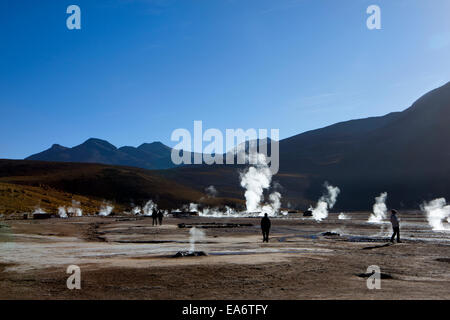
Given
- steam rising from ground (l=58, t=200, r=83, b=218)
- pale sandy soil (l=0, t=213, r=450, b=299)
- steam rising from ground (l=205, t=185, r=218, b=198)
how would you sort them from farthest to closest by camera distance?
steam rising from ground (l=205, t=185, r=218, b=198)
steam rising from ground (l=58, t=200, r=83, b=218)
pale sandy soil (l=0, t=213, r=450, b=299)

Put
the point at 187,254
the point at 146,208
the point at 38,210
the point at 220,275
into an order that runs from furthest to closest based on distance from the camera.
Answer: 1. the point at 146,208
2. the point at 38,210
3. the point at 187,254
4. the point at 220,275

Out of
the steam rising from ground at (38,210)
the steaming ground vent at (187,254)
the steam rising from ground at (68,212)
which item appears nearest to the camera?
the steaming ground vent at (187,254)

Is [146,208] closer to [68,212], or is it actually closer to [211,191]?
[68,212]

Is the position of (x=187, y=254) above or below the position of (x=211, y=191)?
below

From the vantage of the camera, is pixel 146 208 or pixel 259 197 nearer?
pixel 146 208

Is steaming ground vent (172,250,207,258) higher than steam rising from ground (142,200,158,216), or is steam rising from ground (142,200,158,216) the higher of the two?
steaming ground vent (172,250,207,258)

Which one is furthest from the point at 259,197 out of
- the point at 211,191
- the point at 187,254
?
the point at 187,254

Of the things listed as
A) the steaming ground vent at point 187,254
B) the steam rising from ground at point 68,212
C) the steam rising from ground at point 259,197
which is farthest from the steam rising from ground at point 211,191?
the steaming ground vent at point 187,254

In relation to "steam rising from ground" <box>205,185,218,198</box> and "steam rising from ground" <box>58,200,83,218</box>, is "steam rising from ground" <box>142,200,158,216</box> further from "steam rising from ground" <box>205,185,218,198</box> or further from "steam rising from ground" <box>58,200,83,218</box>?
"steam rising from ground" <box>205,185,218,198</box>

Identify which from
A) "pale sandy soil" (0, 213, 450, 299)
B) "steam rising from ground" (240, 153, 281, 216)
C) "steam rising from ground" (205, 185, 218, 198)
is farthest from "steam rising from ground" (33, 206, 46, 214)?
"steam rising from ground" (205, 185, 218, 198)

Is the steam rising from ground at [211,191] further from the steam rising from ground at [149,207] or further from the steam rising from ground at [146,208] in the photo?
the steam rising from ground at [146,208]
